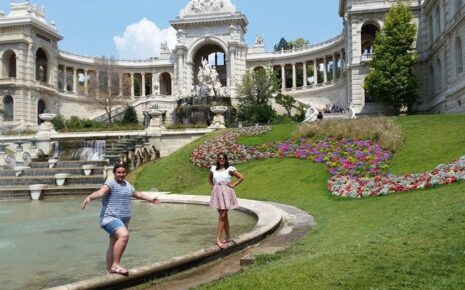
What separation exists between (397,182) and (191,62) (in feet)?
202

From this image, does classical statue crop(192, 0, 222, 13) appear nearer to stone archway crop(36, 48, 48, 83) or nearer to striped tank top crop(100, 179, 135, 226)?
stone archway crop(36, 48, 48, 83)

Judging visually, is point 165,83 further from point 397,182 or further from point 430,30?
point 397,182

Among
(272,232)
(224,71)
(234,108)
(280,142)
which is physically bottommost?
(272,232)

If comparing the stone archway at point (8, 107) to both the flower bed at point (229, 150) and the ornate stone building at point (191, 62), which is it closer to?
the ornate stone building at point (191, 62)

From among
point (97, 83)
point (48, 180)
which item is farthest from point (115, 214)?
point (97, 83)

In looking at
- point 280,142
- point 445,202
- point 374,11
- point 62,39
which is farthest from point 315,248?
point 62,39

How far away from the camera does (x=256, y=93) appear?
61594 millimetres

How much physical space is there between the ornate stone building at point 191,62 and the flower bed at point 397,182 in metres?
33.4

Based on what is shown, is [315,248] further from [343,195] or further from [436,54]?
[436,54]

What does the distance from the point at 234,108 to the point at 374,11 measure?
20.4 m

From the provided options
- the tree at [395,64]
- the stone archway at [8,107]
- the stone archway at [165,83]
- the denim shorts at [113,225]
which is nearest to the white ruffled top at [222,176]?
the denim shorts at [113,225]

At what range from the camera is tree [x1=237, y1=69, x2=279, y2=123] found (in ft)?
188

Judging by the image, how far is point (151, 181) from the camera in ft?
89.4

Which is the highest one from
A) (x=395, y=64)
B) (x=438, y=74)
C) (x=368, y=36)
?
(x=368, y=36)
